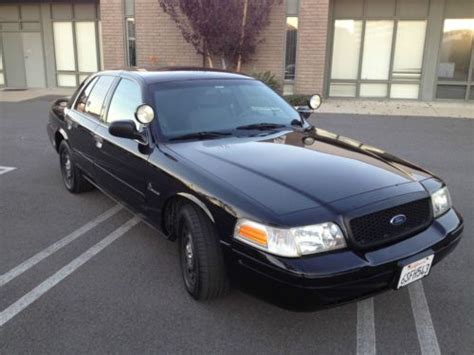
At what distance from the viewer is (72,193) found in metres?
5.66

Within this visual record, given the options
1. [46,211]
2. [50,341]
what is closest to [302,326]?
[50,341]

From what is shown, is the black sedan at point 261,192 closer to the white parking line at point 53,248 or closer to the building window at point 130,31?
the white parking line at point 53,248

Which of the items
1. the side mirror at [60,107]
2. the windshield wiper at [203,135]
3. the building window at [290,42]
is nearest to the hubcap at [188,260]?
the windshield wiper at [203,135]

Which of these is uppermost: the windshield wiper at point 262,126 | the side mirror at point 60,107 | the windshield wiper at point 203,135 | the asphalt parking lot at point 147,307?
the windshield wiper at point 262,126

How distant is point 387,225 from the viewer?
272 cm

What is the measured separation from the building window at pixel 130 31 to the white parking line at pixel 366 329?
1406cm

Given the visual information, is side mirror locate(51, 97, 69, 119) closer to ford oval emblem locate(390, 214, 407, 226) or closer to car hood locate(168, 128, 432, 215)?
car hood locate(168, 128, 432, 215)

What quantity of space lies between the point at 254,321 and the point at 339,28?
13.1 meters

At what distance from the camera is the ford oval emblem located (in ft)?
9.01

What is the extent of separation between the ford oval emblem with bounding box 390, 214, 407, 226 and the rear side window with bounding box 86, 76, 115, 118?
3.18 m

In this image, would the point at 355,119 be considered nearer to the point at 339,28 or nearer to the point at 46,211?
the point at 339,28

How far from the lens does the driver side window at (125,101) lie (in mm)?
4034

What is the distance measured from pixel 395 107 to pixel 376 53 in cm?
207

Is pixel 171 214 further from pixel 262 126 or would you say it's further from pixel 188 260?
pixel 262 126
